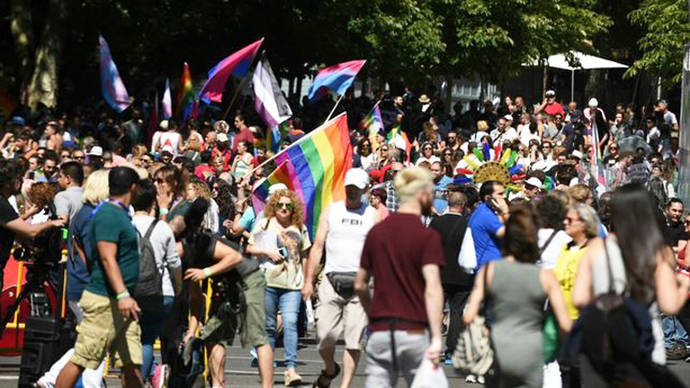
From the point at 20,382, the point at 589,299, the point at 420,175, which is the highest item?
the point at 420,175

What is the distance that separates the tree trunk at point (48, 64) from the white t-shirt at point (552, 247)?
953 inches

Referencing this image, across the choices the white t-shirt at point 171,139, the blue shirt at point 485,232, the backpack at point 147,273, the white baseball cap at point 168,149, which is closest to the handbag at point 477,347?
the backpack at point 147,273

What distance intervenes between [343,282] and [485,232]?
5.83 feet

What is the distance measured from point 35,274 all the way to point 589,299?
20.6 ft

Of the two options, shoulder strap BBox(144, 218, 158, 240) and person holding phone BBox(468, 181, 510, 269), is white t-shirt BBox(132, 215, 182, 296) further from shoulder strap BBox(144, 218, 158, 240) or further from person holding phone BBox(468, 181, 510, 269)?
person holding phone BBox(468, 181, 510, 269)

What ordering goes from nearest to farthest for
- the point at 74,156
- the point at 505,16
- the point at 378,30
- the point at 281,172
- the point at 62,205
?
1. the point at 62,205
2. the point at 281,172
3. the point at 74,156
4. the point at 378,30
5. the point at 505,16

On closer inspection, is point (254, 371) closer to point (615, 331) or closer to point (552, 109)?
point (615, 331)

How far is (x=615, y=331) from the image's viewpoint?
8188 millimetres

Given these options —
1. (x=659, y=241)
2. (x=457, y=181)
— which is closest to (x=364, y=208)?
(x=659, y=241)

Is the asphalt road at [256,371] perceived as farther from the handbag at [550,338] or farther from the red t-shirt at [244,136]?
the red t-shirt at [244,136]

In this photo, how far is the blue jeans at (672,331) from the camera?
1716cm

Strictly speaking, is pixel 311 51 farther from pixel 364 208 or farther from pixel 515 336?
pixel 515 336

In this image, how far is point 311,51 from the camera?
38031mm

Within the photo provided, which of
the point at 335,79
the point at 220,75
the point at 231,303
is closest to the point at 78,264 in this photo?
the point at 231,303
